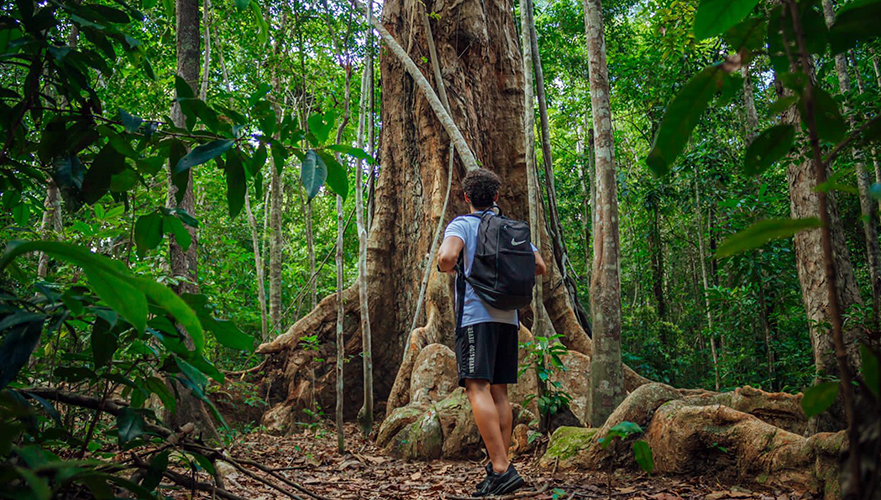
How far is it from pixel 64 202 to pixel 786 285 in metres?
7.29

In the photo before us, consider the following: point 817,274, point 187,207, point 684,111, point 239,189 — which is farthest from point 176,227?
point 817,274

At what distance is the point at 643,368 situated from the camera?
9297 millimetres

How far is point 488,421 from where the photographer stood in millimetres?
3230

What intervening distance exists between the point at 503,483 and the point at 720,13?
9.27 feet

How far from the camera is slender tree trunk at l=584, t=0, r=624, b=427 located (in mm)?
4059

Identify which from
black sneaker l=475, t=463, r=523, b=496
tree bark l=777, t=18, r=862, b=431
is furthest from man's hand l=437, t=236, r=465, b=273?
tree bark l=777, t=18, r=862, b=431

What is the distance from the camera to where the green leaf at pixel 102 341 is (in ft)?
3.49

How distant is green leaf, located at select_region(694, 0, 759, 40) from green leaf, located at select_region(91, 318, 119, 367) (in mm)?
1138

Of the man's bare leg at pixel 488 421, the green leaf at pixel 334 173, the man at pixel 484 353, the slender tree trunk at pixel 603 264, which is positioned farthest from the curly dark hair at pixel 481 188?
the green leaf at pixel 334 173

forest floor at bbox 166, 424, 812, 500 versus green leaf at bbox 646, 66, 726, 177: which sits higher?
green leaf at bbox 646, 66, 726, 177

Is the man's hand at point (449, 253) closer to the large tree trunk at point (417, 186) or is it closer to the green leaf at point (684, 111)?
the green leaf at point (684, 111)

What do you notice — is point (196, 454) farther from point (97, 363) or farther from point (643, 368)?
point (643, 368)

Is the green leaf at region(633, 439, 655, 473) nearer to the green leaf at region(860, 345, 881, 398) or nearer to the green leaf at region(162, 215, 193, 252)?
the green leaf at region(860, 345, 881, 398)

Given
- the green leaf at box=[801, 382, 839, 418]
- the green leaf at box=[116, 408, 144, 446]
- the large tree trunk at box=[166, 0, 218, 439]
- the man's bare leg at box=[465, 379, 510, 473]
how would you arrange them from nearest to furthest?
the green leaf at box=[801, 382, 839, 418]
the green leaf at box=[116, 408, 144, 446]
the man's bare leg at box=[465, 379, 510, 473]
the large tree trunk at box=[166, 0, 218, 439]
